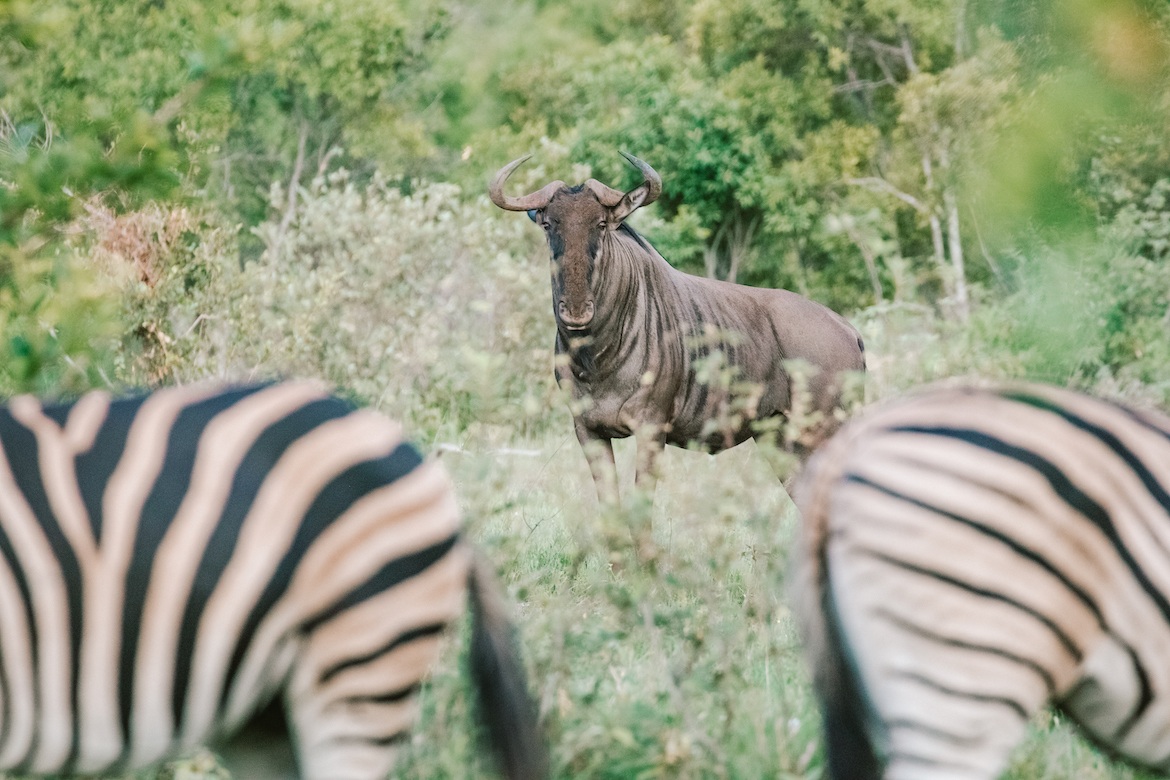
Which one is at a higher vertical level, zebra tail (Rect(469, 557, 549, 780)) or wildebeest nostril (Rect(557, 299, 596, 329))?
zebra tail (Rect(469, 557, 549, 780))

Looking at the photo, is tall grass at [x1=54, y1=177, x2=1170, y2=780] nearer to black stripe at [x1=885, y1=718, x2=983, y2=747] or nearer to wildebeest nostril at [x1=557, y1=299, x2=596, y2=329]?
wildebeest nostril at [x1=557, y1=299, x2=596, y2=329]

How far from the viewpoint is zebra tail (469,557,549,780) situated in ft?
8.16

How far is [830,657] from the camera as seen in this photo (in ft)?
8.17

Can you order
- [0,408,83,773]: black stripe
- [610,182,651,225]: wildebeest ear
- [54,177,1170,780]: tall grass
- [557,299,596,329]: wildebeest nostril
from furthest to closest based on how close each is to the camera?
1. [610,182,651,225]: wildebeest ear
2. [557,299,596,329]: wildebeest nostril
3. [54,177,1170,780]: tall grass
4. [0,408,83,773]: black stripe

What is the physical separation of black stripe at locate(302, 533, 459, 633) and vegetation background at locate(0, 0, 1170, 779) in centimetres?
97

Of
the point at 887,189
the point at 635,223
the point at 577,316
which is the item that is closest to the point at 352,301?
the point at 577,316

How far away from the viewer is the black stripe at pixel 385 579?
2.24 metres

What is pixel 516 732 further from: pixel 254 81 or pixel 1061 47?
pixel 254 81

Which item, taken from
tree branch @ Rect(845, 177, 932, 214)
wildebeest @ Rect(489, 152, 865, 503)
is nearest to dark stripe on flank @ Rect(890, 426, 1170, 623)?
wildebeest @ Rect(489, 152, 865, 503)

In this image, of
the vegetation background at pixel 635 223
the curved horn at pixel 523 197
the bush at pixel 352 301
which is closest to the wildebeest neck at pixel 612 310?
the bush at pixel 352 301

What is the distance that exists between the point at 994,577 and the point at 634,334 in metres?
5.37

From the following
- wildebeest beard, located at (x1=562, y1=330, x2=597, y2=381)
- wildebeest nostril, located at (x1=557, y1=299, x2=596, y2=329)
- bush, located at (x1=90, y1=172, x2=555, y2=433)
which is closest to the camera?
wildebeest nostril, located at (x1=557, y1=299, x2=596, y2=329)

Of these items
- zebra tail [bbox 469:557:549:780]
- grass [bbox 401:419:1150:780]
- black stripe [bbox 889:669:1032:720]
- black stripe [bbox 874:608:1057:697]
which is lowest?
grass [bbox 401:419:1150:780]

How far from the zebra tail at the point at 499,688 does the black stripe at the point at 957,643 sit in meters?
0.73
